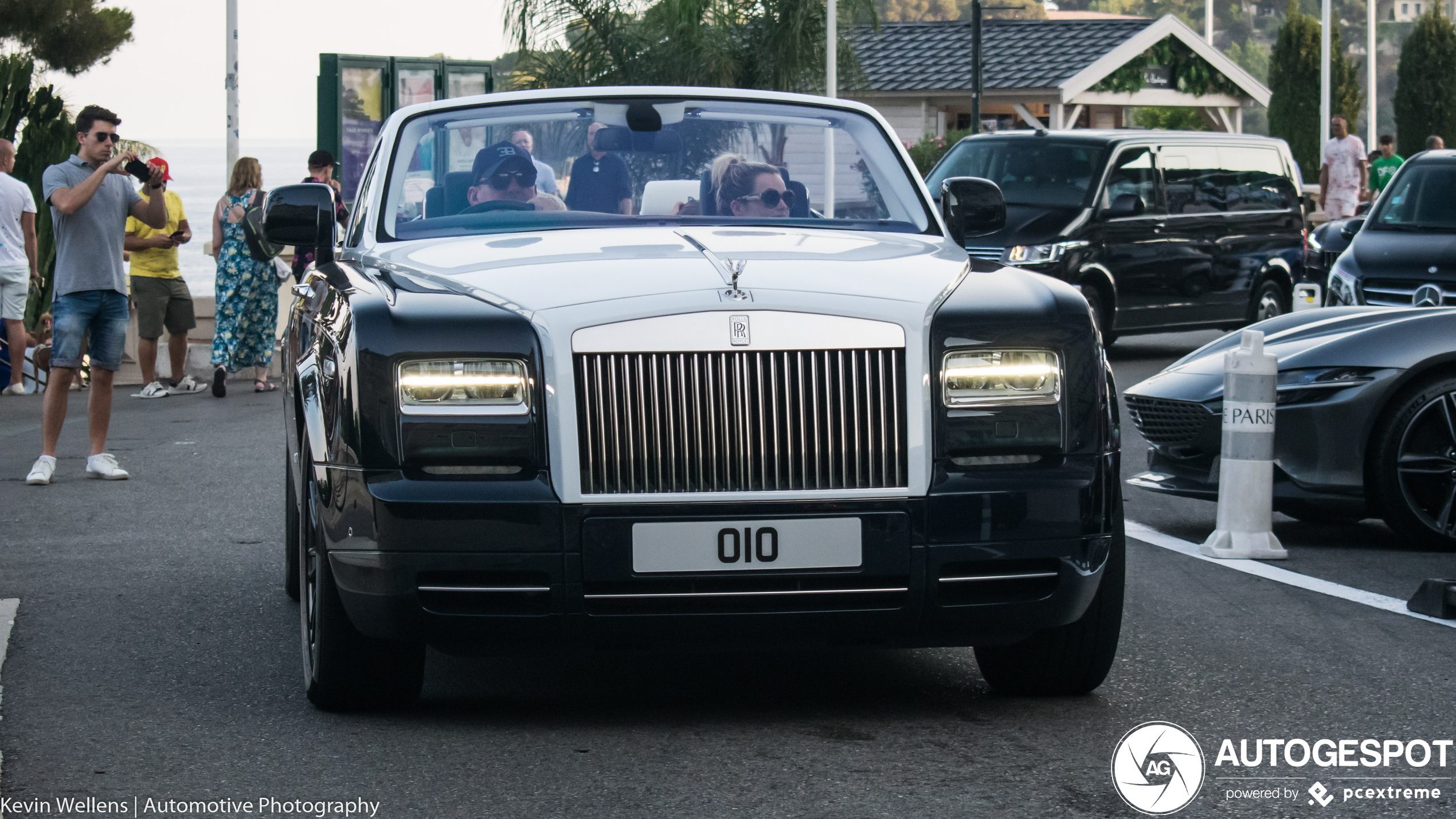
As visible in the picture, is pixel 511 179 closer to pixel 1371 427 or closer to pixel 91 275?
pixel 1371 427

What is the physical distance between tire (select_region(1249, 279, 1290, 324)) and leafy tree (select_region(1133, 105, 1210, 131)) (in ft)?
116

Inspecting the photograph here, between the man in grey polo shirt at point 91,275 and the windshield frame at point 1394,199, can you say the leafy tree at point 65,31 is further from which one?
the windshield frame at point 1394,199

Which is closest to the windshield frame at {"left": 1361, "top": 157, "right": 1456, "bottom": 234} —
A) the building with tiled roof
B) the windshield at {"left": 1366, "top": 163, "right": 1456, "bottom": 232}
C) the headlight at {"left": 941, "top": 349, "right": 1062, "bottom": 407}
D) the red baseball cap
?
the windshield at {"left": 1366, "top": 163, "right": 1456, "bottom": 232}

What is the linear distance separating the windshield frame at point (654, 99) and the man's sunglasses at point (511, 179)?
24cm

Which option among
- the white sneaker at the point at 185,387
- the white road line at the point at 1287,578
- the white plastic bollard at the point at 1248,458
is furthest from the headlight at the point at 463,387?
the white sneaker at the point at 185,387

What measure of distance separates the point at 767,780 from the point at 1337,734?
145 cm

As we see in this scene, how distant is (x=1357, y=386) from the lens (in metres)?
7.90

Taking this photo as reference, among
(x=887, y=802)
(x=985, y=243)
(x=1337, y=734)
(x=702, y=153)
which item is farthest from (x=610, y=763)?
(x=985, y=243)

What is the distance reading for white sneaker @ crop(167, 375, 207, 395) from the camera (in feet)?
53.6

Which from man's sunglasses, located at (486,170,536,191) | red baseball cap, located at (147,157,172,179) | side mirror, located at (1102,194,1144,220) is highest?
red baseball cap, located at (147,157,172,179)

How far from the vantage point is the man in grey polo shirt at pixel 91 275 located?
10172 mm

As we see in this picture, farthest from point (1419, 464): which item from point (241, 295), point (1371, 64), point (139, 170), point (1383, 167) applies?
point (1371, 64)

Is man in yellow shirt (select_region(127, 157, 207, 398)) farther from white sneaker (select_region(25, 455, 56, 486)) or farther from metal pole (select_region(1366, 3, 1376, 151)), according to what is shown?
metal pole (select_region(1366, 3, 1376, 151))

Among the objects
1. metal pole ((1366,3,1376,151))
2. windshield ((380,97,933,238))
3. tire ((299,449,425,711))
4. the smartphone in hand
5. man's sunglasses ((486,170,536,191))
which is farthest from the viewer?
metal pole ((1366,3,1376,151))
